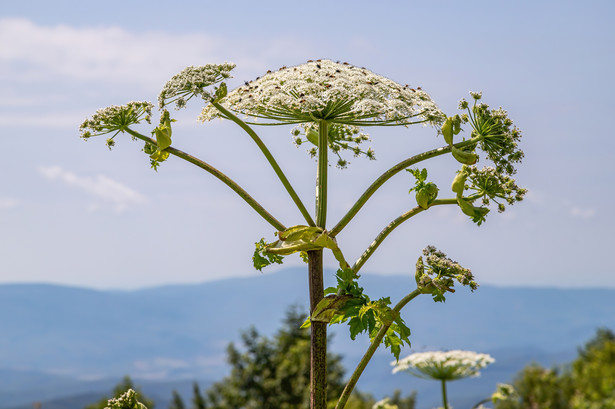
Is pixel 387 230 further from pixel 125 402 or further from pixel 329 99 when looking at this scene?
pixel 125 402

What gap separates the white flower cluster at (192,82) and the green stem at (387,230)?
0.98 metres

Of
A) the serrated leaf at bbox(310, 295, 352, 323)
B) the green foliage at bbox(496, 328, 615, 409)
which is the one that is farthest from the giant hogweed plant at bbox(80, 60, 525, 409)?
the green foliage at bbox(496, 328, 615, 409)

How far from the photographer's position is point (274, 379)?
23.0 meters

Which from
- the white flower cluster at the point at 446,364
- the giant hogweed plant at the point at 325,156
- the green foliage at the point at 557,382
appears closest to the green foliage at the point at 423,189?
the giant hogweed plant at the point at 325,156

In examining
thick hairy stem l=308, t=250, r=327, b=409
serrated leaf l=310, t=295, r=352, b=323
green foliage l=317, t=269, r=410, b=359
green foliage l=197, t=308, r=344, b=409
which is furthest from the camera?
green foliage l=197, t=308, r=344, b=409

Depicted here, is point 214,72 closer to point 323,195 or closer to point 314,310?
point 323,195

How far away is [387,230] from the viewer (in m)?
Result: 3.22

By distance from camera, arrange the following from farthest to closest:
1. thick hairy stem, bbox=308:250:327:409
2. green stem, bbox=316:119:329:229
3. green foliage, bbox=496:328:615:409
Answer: green foliage, bbox=496:328:615:409, green stem, bbox=316:119:329:229, thick hairy stem, bbox=308:250:327:409

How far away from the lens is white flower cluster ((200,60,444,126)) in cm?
312

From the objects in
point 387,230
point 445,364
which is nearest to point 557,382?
point 445,364

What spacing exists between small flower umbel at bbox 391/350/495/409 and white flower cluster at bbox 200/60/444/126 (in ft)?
10.4

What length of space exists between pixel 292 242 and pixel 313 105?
60 cm

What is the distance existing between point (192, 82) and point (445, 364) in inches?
151

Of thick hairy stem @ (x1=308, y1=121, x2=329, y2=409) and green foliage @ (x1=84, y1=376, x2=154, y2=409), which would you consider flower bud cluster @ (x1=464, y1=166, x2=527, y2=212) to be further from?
green foliage @ (x1=84, y1=376, x2=154, y2=409)
